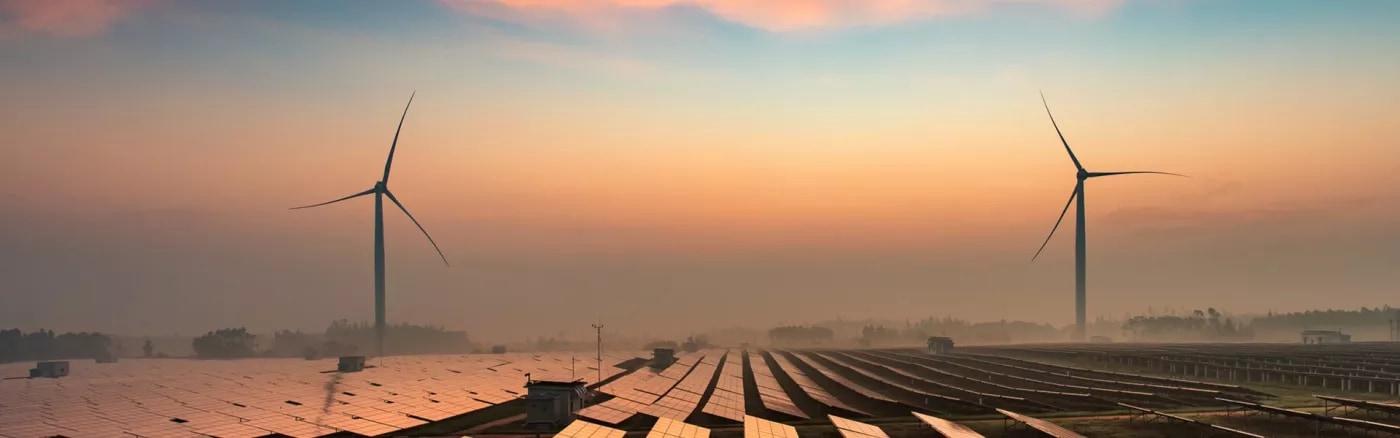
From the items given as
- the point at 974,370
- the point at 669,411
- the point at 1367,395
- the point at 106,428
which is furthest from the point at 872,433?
the point at 974,370

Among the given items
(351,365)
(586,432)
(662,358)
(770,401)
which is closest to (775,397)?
(770,401)

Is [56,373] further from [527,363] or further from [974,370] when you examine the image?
[974,370]

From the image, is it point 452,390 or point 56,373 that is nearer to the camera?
point 452,390

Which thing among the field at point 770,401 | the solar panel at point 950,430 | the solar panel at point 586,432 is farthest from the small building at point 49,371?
the solar panel at point 950,430

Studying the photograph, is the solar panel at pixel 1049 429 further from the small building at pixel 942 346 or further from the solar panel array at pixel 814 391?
the small building at pixel 942 346

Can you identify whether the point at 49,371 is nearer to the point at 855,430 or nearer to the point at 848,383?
the point at 848,383

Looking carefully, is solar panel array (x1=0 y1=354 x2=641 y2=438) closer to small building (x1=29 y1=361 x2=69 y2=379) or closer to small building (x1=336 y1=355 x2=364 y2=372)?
small building (x1=29 y1=361 x2=69 y2=379)
